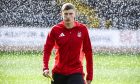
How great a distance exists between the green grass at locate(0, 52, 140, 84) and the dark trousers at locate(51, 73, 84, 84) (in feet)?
15.1

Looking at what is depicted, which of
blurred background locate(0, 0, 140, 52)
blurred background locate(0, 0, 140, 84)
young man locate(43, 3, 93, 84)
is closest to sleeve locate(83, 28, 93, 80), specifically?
young man locate(43, 3, 93, 84)

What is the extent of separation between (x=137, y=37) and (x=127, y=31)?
21.0 inches

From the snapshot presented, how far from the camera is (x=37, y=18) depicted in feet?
83.5

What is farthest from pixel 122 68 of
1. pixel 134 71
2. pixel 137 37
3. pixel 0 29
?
pixel 0 29

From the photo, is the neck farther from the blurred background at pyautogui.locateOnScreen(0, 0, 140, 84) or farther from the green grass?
the blurred background at pyautogui.locateOnScreen(0, 0, 140, 84)

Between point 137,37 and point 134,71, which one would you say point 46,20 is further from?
point 134,71

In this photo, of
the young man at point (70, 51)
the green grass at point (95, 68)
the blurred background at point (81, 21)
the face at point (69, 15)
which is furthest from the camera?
the blurred background at point (81, 21)

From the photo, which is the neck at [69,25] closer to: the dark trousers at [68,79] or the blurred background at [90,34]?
the dark trousers at [68,79]

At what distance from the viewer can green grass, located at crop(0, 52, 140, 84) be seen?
13180mm

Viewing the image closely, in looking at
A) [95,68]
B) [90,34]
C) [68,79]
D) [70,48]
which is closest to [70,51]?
[70,48]

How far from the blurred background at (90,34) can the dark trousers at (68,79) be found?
17.3ft

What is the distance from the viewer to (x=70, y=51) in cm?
639

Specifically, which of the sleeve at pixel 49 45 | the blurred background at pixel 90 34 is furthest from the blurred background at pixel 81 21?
the sleeve at pixel 49 45

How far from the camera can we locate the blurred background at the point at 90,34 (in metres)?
14.6
